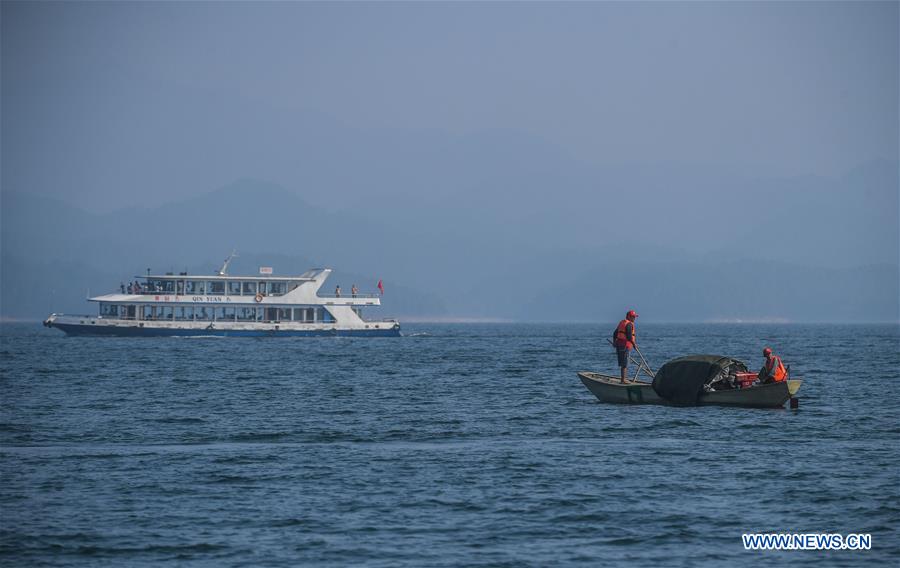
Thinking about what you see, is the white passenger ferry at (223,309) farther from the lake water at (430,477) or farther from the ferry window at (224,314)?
the lake water at (430,477)

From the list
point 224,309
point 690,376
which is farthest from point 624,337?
point 224,309

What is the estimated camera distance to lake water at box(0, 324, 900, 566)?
22.6 metres

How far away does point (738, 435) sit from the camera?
3750cm

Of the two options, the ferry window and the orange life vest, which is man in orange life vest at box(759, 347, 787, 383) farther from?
the ferry window

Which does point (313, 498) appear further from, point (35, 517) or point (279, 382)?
point (279, 382)

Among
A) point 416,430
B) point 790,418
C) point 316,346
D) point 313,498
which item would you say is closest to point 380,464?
point 313,498

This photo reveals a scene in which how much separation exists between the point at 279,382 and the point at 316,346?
4954cm

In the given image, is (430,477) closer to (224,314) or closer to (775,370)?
(775,370)

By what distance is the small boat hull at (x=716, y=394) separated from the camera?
4444cm

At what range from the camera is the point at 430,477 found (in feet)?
97.6

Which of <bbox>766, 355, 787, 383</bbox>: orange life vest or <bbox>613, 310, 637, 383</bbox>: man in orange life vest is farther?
<bbox>613, 310, 637, 383</bbox>: man in orange life vest
